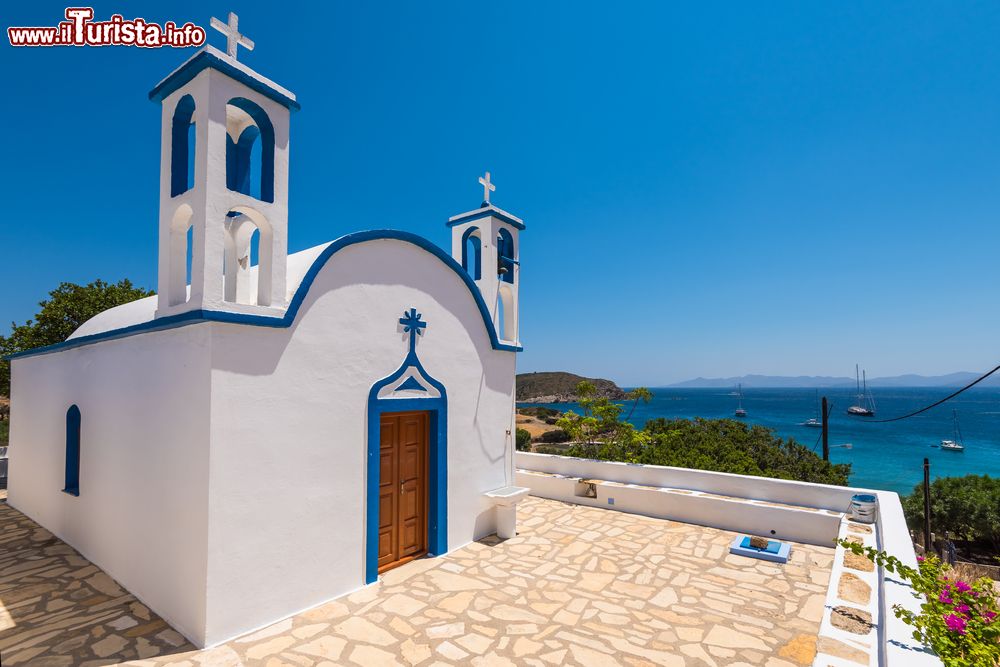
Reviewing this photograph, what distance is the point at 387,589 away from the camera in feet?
19.1

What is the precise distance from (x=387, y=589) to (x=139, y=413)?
11.4 ft

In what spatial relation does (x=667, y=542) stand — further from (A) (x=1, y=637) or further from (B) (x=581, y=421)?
(A) (x=1, y=637)

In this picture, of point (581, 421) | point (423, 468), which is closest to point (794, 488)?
point (581, 421)

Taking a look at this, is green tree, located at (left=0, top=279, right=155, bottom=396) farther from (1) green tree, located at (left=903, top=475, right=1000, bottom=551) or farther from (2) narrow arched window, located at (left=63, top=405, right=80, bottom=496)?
(1) green tree, located at (left=903, top=475, right=1000, bottom=551)

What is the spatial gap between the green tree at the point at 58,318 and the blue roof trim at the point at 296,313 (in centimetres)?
841

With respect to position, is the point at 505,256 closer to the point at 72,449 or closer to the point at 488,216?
the point at 488,216

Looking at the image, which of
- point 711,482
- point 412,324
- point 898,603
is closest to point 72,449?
point 412,324

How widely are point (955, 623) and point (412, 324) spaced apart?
5731mm

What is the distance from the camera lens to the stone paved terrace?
14.6ft

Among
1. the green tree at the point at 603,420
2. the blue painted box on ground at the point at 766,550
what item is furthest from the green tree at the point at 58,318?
the blue painted box on ground at the point at 766,550

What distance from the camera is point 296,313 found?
208 inches

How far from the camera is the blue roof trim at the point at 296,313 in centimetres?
468

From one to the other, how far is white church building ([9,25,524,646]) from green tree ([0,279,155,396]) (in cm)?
897

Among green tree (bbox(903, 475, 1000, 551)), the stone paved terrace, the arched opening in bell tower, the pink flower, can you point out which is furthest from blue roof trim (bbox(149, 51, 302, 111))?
green tree (bbox(903, 475, 1000, 551))
